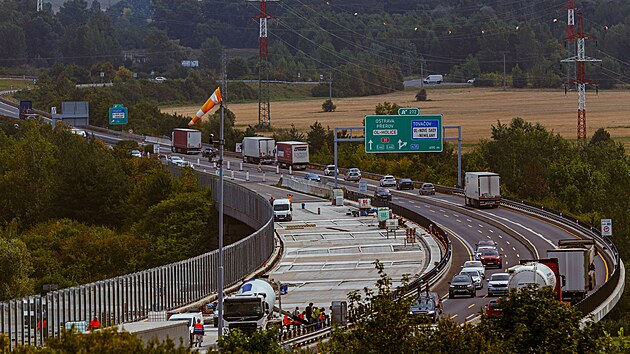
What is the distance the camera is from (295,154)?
136125 millimetres

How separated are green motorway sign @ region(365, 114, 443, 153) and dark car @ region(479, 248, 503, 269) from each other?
40.3 meters

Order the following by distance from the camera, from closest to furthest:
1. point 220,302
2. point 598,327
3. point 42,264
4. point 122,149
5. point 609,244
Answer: point 598,327
point 220,302
point 609,244
point 42,264
point 122,149

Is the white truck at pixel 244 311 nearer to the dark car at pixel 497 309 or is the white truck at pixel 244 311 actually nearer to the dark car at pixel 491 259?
the dark car at pixel 497 309

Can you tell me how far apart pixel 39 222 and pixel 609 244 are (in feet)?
186

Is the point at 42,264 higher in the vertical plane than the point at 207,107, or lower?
lower

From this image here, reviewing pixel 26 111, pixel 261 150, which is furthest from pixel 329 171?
pixel 26 111

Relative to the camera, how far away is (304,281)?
2643 inches

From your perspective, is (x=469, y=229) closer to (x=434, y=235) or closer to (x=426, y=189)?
(x=434, y=235)

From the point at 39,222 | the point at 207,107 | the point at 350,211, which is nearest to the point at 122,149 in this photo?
the point at 39,222

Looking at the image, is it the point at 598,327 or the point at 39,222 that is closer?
the point at 598,327

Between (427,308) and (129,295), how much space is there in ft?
41.3

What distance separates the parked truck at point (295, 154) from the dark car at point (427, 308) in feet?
285

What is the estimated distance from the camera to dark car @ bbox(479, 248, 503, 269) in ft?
228

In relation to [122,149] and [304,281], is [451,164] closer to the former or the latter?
[122,149]
